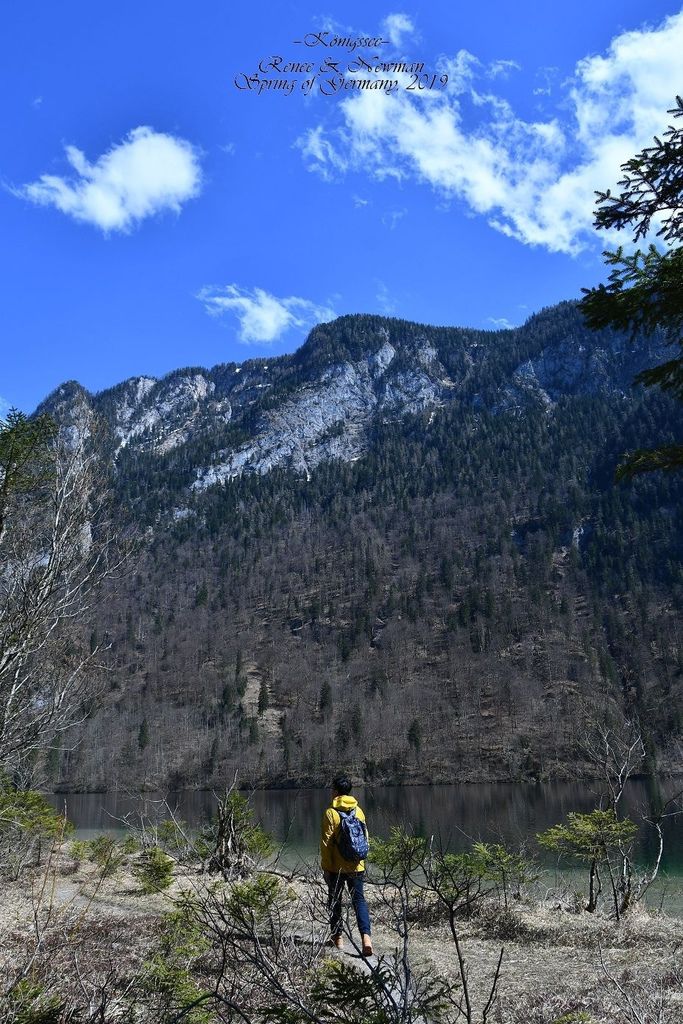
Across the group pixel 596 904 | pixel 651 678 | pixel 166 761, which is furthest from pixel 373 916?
pixel 651 678

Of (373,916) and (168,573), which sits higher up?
(168,573)

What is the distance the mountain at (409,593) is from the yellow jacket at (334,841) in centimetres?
3505

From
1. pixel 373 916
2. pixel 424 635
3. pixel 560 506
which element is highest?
pixel 560 506

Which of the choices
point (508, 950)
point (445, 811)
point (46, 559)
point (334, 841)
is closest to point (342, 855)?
point (334, 841)

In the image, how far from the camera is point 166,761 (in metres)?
77.9

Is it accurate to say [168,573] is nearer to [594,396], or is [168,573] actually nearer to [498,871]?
[594,396]

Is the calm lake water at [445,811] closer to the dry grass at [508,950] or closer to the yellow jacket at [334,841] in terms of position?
the dry grass at [508,950]

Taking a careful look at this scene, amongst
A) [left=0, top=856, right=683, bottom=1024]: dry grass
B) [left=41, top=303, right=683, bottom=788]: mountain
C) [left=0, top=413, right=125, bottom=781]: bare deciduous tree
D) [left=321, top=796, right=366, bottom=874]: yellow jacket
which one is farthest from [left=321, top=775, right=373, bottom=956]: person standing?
[left=41, top=303, right=683, bottom=788]: mountain

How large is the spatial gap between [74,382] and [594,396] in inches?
6068

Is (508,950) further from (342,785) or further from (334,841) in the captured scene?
(342,785)

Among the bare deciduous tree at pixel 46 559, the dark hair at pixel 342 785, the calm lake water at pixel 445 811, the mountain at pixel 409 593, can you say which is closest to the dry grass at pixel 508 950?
the dark hair at pixel 342 785

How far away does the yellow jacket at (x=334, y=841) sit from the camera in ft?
20.1

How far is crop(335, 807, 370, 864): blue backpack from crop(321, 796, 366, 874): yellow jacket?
1.3 inches

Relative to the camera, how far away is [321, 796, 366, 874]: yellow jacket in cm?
613
